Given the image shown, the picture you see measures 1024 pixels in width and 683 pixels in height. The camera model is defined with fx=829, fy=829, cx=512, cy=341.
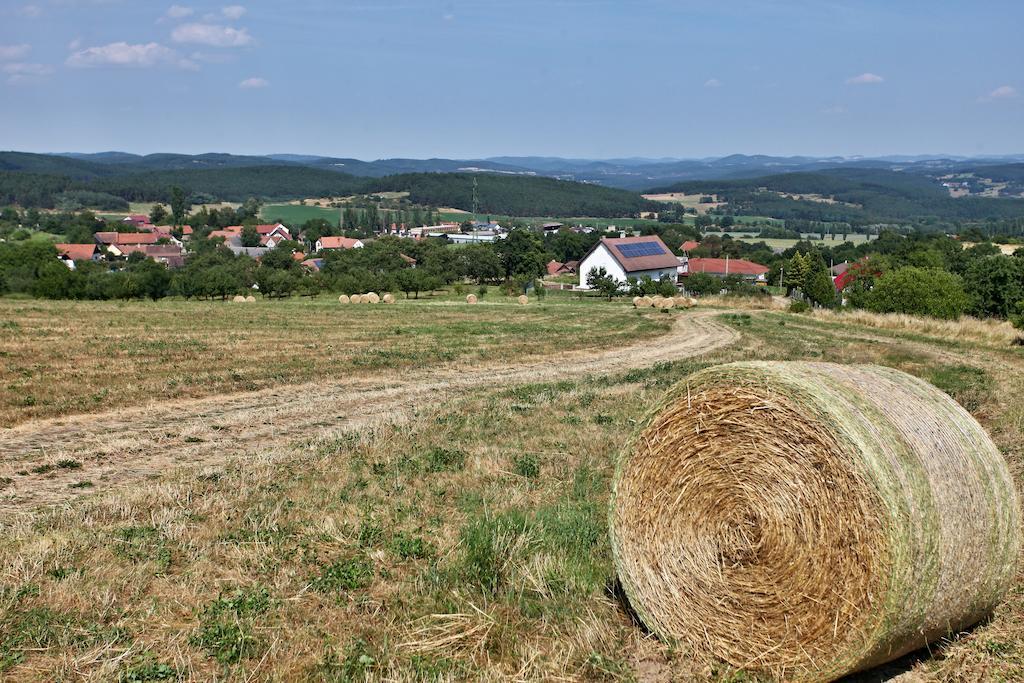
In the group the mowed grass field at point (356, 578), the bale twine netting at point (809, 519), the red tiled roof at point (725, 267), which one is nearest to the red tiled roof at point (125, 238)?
the red tiled roof at point (725, 267)

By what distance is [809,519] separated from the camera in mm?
6629

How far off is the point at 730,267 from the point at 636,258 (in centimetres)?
3968

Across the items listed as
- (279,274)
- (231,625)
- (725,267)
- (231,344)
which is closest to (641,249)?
(725,267)

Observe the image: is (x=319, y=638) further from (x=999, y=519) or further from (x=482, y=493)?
(x=999, y=519)

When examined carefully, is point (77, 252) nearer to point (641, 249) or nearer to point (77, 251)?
point (77, 251)

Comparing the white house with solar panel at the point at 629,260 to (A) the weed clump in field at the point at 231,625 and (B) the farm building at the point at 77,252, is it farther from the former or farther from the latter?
(B) the farm building at the point at 77,252

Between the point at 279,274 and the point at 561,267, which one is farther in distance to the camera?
the point at 561,267

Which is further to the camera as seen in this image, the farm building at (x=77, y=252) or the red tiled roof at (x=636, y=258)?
the farm building at (x=77, y=252)

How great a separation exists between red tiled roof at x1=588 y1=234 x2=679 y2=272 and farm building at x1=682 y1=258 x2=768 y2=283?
26706mm

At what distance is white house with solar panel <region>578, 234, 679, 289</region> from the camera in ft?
341

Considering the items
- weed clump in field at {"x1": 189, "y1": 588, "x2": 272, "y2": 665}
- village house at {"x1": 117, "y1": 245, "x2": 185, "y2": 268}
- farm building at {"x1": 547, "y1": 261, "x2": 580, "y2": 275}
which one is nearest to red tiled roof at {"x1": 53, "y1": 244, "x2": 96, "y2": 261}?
village house at {"x1": 117, "y1": 245, "x2": 185, "y2": 268}

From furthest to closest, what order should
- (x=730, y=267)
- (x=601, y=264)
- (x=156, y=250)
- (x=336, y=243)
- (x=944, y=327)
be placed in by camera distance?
(x=336, y=243)
(x=156, y=250)
(x=730, y=267)
(x=601, y=264)
(x=944, y=327)

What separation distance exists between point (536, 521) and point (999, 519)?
4476 mm

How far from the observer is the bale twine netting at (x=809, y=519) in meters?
6.23
